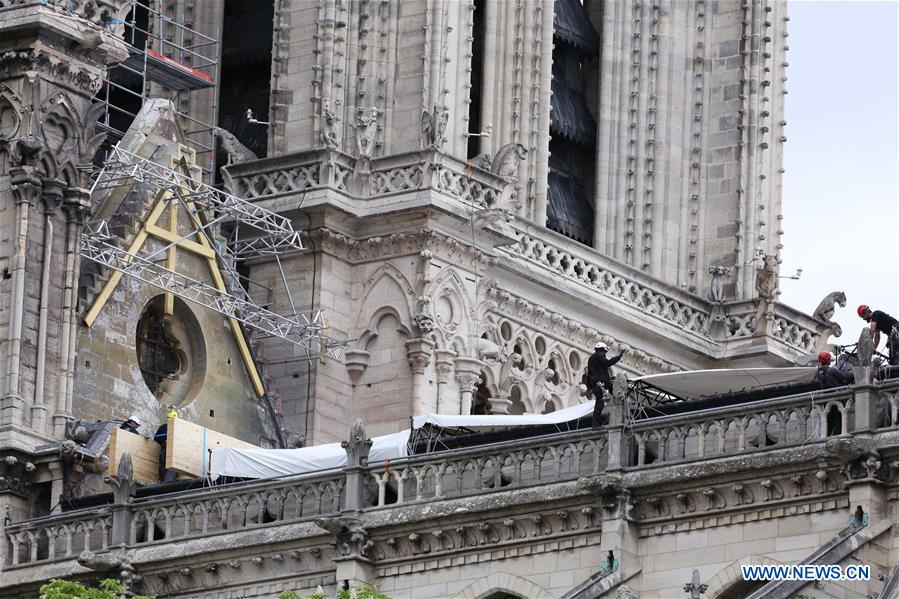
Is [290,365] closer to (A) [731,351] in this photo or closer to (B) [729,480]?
(A) [731,351]

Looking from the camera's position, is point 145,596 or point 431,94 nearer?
point 145,596

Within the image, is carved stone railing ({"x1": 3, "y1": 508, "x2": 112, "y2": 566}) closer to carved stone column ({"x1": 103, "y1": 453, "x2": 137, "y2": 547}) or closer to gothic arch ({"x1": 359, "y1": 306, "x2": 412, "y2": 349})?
carved stone column ({"x1": 103, "y1": 453, "x2": 137, "y2": 547})

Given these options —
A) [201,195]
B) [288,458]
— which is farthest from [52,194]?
[288,458]

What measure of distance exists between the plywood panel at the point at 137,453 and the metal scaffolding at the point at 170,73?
10.5m

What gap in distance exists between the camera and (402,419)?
7181 centimetres

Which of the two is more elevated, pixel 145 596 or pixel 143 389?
pixel 143 389

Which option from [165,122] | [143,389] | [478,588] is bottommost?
[478,588]

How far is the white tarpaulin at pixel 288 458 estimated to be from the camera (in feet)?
209

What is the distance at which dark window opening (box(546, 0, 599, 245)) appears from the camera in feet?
271

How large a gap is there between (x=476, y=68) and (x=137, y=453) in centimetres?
1645

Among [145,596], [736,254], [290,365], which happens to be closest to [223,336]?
[290,365]

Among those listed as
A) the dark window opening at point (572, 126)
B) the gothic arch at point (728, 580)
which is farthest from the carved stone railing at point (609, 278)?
the gothic arch at point (728, 580)

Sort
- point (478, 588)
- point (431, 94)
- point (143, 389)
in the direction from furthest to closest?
point (431, 94) → point (143, 389) → point (478, 588)

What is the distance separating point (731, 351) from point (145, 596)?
71.4 ft
